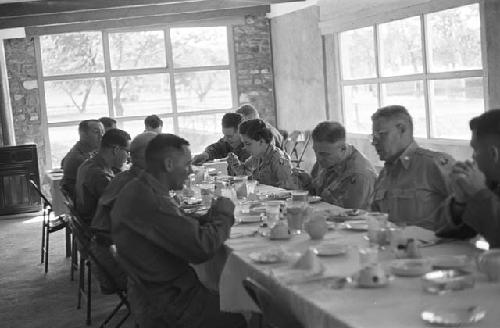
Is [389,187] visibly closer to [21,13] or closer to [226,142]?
[226,142]

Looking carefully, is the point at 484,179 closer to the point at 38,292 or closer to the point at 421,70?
the point at 38,292

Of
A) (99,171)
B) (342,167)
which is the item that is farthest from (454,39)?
(99,171)

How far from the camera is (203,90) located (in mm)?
13453

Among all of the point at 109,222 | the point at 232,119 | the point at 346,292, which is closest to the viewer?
the point at 346,292

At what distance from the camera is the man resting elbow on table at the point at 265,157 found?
6.21m

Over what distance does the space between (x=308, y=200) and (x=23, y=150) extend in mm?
8096

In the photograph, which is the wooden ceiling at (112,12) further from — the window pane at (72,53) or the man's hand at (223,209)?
the man's hand at (223,209)

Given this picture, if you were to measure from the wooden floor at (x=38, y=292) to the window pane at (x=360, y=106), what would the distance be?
4.46 meters

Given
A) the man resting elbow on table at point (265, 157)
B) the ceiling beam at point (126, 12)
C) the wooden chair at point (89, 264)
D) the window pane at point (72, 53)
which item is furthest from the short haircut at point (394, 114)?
the window pane at point (72, 53)

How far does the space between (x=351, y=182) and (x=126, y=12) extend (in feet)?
25.6

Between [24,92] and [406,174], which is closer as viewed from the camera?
[406,174]

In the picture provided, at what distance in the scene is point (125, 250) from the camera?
3400 millimetres

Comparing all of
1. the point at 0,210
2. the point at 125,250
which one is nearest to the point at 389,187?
the point at 125,250

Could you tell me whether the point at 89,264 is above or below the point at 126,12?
below
